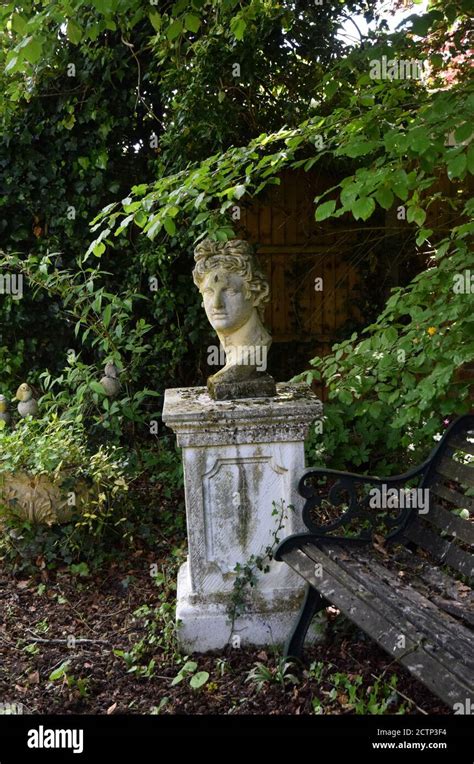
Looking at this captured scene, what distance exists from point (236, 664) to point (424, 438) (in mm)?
2348

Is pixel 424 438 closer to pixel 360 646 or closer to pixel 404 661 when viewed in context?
pixel 360 646

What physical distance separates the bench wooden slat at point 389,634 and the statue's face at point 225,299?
118 centimetres

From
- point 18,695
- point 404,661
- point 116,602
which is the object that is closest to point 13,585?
point 116,602

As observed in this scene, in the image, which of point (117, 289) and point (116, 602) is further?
point (117, 289)

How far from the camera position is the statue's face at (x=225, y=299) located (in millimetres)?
3371

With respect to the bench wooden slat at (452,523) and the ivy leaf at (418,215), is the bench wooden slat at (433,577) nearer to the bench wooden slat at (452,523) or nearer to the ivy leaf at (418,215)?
the bench wooden slat at (452,523)

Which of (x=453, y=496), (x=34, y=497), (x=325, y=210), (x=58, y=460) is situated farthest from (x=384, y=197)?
(x=34, y=497)

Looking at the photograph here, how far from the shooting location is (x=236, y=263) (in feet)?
11.1

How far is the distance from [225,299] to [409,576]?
1.51m

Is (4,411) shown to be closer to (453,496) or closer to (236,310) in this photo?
(236,310)

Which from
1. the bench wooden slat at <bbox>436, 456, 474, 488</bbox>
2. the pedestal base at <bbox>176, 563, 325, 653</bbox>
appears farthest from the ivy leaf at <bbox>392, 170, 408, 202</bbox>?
the pedestal base at <bbox>176, 563, 325, 653</bbox>

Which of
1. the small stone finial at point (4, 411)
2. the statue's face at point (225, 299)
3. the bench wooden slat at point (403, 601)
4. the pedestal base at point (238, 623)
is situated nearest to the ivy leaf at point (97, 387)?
the small stone finial at point (4, 411)

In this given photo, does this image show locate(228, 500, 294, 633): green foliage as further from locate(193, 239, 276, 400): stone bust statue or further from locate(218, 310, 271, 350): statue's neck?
locate(218, 310, 271, 350): statue's neck

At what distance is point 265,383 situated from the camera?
3.45 m
